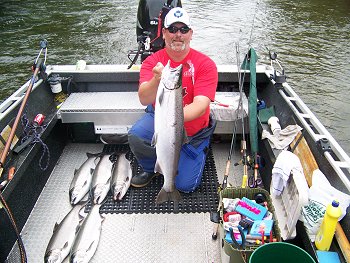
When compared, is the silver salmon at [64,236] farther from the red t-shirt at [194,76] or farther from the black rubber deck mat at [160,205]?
the red t-shirt at [194,76]

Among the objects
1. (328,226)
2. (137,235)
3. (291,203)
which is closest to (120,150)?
(137,235)

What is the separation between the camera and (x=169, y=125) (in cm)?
290

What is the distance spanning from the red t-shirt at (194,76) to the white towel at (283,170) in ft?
3.16

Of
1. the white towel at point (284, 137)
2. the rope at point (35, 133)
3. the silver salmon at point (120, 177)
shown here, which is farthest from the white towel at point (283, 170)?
→ the rope at point (35, 133)

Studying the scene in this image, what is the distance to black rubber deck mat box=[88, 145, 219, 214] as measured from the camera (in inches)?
145

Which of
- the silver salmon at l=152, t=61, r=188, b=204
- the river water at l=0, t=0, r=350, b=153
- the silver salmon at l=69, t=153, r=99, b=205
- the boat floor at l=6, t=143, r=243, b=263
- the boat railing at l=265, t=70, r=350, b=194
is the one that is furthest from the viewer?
the river water at l=0, t=0, r=350, b=153

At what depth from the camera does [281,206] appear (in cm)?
305

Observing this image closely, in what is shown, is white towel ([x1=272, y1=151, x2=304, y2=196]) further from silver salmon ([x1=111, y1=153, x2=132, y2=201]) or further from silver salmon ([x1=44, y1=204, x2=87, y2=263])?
silver salmon ([x1=44, y1=204, x2=87, y2=263])

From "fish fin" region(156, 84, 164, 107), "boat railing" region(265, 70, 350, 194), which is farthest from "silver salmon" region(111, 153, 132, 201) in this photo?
"boat railing" region(265, 70, 350, 194)

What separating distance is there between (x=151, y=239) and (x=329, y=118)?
278 inches

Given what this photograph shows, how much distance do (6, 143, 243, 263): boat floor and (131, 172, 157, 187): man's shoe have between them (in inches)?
17.0

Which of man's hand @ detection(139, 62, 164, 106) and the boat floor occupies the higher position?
man's hand @ detection(139, 62, 164, 106)

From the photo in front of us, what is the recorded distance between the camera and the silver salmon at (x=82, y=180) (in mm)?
3789

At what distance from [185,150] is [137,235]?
1.04 m
